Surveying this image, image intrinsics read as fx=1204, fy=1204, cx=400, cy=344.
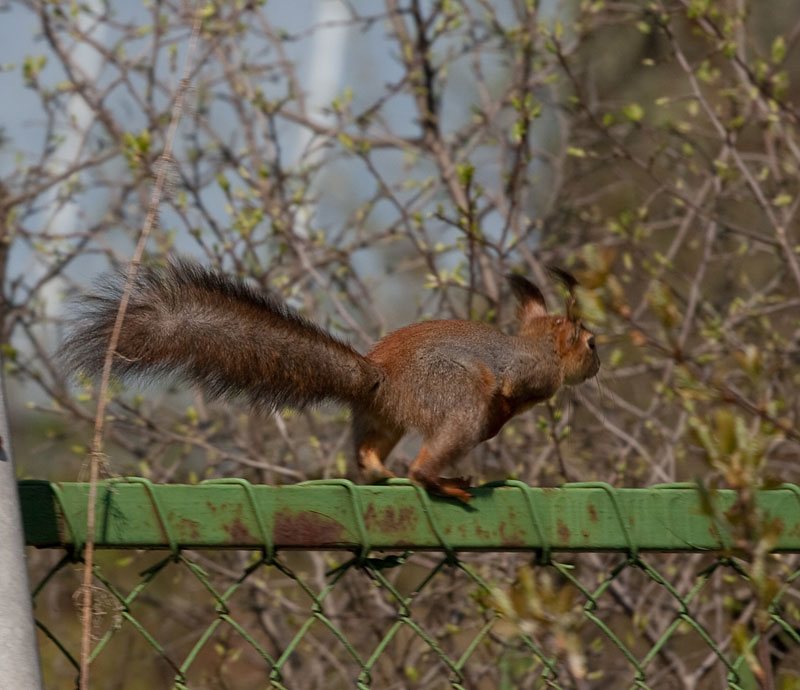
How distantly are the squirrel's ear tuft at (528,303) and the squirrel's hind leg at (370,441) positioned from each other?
0.53 metres

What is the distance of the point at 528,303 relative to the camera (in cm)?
283

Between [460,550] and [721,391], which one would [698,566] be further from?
[721,391]

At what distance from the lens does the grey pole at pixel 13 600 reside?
94cm

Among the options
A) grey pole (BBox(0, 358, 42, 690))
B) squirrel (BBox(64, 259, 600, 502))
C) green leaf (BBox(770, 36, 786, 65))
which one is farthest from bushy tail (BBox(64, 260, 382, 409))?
green leaf (BBox(770, 36, 786, 65))

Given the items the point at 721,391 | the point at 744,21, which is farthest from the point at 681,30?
the point at 721,391

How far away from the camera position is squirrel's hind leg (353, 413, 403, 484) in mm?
2408

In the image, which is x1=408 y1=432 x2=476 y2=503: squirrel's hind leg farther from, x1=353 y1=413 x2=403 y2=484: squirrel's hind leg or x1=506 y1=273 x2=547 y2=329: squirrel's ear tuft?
x1=506 y1=273 x2=547 y2=329: squirrel's ear tuft

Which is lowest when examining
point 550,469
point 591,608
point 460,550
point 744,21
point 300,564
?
point 300,564

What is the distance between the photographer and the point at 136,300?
1.63 m

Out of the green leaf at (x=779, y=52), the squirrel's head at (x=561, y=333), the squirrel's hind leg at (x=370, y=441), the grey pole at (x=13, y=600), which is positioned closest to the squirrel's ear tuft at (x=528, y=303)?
the squirrel's head at (x=561, y=333)

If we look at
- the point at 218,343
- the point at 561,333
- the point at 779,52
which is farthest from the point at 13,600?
the point at 779,52

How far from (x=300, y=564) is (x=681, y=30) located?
395cm

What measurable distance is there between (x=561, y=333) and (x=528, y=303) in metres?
0.13

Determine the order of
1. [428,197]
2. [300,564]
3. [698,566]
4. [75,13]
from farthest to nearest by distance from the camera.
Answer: [300,564] < [428,197] < [75,13] < [698,566]
